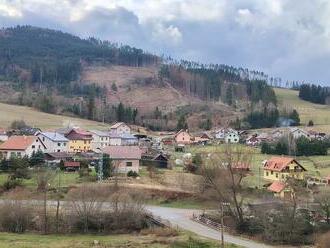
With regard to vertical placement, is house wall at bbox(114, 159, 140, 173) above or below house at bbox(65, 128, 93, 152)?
below

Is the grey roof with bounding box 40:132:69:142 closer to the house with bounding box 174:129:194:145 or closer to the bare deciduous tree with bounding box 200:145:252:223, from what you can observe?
the bare deciduous tree with bounding box 200:145:252:223

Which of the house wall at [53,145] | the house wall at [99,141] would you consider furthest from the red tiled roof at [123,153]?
the house wall at [99,141]

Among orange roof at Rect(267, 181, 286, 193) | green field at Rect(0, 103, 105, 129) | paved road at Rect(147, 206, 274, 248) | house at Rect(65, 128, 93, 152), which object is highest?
green field at Rect(0, 103, 105, 129)

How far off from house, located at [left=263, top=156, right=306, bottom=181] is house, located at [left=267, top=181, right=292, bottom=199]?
14.5ft

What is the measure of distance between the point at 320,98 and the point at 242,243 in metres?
140

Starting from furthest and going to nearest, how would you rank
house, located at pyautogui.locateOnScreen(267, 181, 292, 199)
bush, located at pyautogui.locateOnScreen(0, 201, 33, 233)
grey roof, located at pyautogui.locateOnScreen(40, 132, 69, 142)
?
grey roof, located at pyautogui.locateOnScreen(40, 132, 69, 142) < house, located at pyautogui.locateOnScreen(267, 181, 292, 199) < bush, located at pyautogui.locateOnScreen(0, 201, 33, 233)

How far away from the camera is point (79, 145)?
239 ft

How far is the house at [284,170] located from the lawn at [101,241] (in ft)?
70.6

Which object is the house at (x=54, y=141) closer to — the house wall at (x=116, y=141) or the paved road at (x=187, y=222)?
the house wall at (x=116, y=141)

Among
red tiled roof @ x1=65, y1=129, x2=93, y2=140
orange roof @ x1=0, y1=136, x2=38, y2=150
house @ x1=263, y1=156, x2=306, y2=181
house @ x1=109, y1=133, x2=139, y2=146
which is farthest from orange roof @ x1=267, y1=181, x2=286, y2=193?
house @ x1=109, y1=133, x2=139, y2=146

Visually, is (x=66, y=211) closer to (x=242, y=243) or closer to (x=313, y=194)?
(x=242, y=243)

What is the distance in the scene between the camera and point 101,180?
47.3m

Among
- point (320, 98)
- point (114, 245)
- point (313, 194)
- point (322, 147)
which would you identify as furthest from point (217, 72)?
point (114, 245)

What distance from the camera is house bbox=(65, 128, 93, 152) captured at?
71887mm
